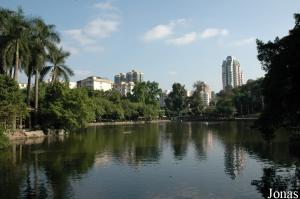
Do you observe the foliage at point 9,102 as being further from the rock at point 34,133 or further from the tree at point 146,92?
the tree at point 146,92

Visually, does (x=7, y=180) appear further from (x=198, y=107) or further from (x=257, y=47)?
(x=198, y=107)

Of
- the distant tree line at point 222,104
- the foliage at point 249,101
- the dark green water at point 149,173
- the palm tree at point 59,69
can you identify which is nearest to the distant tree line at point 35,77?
the palm tree at point 59,69

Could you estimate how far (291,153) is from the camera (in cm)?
4038

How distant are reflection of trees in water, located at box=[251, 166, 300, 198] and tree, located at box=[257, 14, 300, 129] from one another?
3448mm

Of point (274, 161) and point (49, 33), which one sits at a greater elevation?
point (49, 33)

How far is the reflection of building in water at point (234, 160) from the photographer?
103ft

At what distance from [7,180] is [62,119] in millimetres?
44619

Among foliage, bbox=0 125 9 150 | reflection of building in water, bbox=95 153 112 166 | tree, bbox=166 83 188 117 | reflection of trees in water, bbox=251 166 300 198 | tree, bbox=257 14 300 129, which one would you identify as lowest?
reflection of trees in water, bbox=251 166 300 198

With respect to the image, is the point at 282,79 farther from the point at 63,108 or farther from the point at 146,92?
the point at 146,92

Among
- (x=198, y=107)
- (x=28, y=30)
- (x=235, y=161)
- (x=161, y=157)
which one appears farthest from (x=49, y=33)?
(x=198, y=107)

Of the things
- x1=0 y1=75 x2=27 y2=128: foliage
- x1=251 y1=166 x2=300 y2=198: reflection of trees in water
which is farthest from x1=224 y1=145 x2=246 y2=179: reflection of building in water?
x1=0 y1=75 x2=27 y2=128: foliage

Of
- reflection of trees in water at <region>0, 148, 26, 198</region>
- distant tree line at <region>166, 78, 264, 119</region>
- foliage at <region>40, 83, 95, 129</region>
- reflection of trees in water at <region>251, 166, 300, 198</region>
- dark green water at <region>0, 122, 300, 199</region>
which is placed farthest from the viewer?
distant tree line at <region>166, 78, 264, 119</region>

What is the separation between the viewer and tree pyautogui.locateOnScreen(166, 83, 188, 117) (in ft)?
638

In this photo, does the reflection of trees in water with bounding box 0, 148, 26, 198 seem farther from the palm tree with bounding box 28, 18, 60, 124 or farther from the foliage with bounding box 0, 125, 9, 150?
the palm tree with bounding box 28, 18, 60, 124
